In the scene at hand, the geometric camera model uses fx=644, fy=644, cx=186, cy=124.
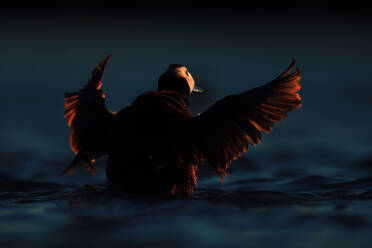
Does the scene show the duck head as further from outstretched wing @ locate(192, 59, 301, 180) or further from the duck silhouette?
outstretched wing @ locate(192, 59, 301, 180)

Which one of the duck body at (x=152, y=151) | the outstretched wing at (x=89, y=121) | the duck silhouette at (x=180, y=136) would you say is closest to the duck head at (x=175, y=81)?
the duck silhouette at (x=180, y=136)

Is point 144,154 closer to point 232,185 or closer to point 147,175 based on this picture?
point 147,175

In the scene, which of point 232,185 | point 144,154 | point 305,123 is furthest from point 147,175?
point 305,123

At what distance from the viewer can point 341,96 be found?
51.5ft

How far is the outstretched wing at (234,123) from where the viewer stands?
18.4 ft

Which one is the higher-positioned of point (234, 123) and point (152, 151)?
point (234, 123)

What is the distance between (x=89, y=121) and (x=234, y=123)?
1409mm

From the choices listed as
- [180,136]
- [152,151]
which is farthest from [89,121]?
[180,136]

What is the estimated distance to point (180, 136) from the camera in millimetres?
5594

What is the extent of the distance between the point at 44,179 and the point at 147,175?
258cm

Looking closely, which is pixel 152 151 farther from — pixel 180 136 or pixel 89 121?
pixel 89 121

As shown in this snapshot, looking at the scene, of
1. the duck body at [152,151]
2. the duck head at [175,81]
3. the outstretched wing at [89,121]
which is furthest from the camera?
the duck head at [175,81]

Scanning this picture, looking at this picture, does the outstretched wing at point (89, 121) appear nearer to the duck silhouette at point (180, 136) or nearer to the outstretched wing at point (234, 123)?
the duck silhouette at point (180, 136)

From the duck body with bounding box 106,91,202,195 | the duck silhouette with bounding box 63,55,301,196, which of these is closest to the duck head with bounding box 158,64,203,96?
the duck silhouette with bounding box 63,55,301,196
